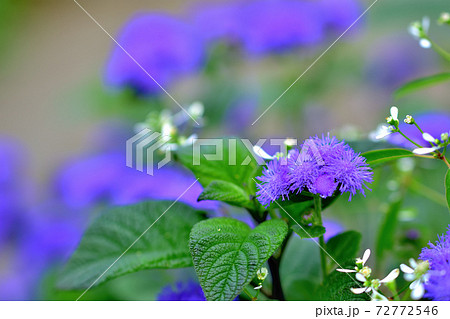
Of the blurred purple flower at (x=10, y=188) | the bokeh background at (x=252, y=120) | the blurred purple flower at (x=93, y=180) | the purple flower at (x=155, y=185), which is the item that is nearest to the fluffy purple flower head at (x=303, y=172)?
the bokeh background at (x=252, y=120)

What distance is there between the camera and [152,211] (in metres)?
0.48

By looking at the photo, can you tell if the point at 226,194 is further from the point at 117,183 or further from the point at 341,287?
the point at 117,183

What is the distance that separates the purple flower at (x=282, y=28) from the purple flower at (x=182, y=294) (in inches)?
22.3

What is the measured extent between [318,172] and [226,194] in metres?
0.08

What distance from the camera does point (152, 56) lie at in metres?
0.96

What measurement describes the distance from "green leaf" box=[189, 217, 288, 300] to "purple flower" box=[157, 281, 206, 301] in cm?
8

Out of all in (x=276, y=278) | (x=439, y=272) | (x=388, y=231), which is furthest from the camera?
(x=388, y=231)

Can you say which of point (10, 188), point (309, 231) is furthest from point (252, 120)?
point (309, 231)

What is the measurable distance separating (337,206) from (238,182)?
331 millimetres

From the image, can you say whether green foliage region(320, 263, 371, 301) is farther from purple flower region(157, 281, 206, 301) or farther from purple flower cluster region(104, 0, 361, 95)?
purple flower cluster region(104, 0, 361, 95)

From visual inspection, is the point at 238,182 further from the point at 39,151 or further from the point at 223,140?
the point at 39,151

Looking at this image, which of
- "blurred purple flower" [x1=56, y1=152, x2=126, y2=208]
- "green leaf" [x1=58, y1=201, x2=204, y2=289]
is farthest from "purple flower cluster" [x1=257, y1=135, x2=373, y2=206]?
"blurred purple flower" [x1=56, y1=152, x2=126, y2=208]
